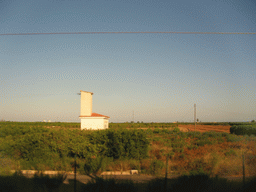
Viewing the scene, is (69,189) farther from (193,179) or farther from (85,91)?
(85,91)

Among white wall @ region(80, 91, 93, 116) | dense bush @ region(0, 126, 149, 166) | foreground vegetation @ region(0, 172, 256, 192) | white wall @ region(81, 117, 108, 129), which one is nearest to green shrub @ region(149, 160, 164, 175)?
foreground vegetation @ region(0, 172, 256, 192)

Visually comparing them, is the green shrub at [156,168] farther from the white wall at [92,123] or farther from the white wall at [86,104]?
the white wall at [86,104]

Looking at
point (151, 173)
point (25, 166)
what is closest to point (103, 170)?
point (151, 173)

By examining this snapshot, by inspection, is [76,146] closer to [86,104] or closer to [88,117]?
[88,117]

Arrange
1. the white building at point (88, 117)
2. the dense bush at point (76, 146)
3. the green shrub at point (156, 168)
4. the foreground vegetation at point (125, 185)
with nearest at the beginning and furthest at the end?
the foreground vegetation at point (125, 185)
the green shrub at point (156, 168)
the dense bush at point (76, 146)
the white building at point (88, 117)

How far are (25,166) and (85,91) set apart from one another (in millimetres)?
12688

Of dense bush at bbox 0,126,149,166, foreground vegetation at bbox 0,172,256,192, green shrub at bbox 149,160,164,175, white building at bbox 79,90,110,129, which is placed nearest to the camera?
foreground vegetation at bbox 0,172,256,192

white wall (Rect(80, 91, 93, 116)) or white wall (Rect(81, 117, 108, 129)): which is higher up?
white wall (Rect(80, 91, 93, 116))

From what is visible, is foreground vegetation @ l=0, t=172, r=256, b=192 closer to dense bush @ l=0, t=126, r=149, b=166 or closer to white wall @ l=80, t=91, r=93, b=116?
dense bush @ l=0, t=126, r=149, b=166

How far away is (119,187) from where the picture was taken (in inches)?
247

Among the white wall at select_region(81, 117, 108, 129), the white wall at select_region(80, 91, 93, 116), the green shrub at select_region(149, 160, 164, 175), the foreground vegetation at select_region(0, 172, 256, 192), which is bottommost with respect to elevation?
the green shrub at select_region(149, 160, 164, 175)

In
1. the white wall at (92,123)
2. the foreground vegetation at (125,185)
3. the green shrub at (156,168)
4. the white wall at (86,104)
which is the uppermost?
the white wall at (86,104)

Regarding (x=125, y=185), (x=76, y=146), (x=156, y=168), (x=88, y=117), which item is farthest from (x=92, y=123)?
(x=125, y=185)

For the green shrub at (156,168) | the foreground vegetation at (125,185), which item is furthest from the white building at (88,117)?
the foreground vegetation at (125,185)
